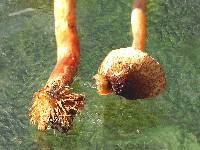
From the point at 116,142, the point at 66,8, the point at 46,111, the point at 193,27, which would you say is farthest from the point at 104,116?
the point at 193,27

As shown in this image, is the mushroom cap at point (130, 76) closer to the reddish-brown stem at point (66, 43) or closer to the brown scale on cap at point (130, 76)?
the brown scale on cap at point (130, 76)

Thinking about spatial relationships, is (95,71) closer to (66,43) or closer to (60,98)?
(66,43)

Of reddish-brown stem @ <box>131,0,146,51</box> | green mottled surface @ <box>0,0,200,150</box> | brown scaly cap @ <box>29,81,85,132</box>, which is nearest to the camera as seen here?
brown scaly cap @ <box>29,81,85,132</box>

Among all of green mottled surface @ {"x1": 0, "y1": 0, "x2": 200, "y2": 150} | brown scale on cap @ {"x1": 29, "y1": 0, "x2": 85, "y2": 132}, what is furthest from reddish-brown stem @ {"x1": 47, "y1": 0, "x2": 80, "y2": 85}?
green mottled surface @ {"x1": 0, "y1": 0, "x2": 200, "y2": 150}

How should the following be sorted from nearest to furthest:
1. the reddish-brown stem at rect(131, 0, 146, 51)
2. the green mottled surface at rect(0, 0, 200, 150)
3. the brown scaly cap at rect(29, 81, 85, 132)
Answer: the brown scaly cap at rect(29, 81, 85, 132) → the green mottled surface at rect(0, 0, 200, 150) → the reddish-brown stem at rect(131, 0, 146, 51)

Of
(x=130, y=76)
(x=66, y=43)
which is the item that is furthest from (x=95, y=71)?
(x=130, y=76)

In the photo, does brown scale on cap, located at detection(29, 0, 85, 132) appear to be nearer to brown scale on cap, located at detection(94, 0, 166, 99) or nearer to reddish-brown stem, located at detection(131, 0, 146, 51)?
brown scale on cap, located at detection(94, 0, 166, 99)

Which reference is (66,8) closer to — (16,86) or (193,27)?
(16,86)
